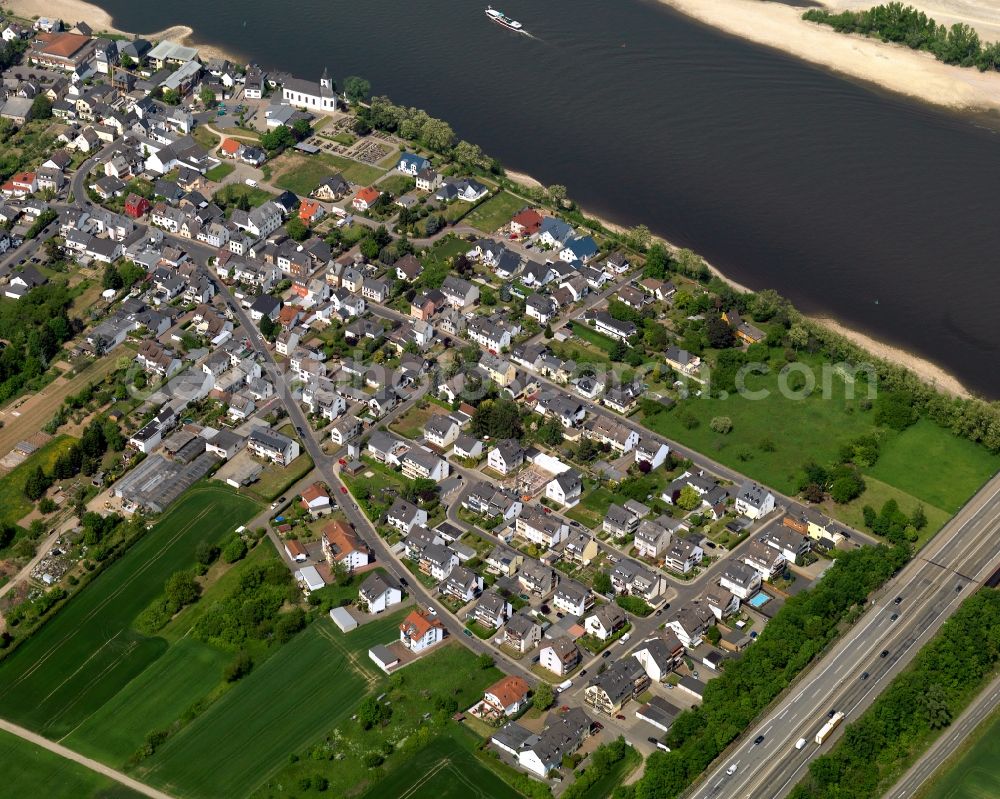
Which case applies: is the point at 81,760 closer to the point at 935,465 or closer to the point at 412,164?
the point at 935,465

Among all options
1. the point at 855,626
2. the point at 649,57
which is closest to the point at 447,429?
the point at 855,626

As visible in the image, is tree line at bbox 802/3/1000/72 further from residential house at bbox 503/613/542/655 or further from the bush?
the bush

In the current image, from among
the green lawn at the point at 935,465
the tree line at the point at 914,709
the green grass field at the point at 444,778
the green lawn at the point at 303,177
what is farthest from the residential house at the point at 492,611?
the green lawn at the point at 303,177

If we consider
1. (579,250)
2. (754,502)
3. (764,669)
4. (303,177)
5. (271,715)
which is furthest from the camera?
(303,177)

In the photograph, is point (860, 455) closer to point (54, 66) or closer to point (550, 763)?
point (550, 763)

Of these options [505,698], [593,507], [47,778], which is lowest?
[47,778]

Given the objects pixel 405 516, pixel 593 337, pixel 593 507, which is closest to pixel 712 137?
pixel 593 337
